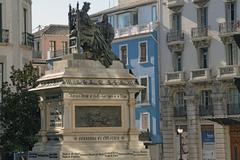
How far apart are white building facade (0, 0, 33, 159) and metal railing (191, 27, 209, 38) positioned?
63.8 feet

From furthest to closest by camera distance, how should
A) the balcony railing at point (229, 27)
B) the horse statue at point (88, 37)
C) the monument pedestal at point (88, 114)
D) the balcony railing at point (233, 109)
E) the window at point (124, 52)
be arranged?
1. the window at point (124, 52)
2. the balcony railing at point (229, 27)
3. the balcony railing at point (233, 109)
4. the horse statue at point (88, 37)
5. the monument pedestal at point (88, 114)

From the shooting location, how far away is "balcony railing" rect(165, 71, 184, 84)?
62.6m

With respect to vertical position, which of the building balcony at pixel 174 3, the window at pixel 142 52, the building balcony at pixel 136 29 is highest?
the building balcony at pixel 174 3

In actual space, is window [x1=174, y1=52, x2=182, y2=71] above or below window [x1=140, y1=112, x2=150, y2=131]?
above

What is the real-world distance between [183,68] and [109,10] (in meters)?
11.8

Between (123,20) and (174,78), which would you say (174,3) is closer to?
(174,78)

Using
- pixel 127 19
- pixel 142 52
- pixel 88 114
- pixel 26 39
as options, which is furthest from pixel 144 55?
pixel 88 114

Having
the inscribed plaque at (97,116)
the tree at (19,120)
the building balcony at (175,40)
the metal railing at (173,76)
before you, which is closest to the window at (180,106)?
the metal railing at (173,76)

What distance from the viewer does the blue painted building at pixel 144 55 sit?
65.4m

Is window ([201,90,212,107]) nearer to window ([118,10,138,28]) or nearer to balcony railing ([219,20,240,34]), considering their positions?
balcony railing ([219,20,240,34])

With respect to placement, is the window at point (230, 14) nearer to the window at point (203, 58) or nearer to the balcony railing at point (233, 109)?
the window at point (203, 58)

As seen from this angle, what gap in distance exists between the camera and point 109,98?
25.9 m

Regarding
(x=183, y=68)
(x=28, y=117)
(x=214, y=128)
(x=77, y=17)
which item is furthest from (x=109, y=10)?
(x=77, y=17)

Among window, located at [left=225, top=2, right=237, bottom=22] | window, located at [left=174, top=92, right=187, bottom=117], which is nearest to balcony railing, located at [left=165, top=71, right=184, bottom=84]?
window, located at [left=174, top=92, right=187, bottom=117]
